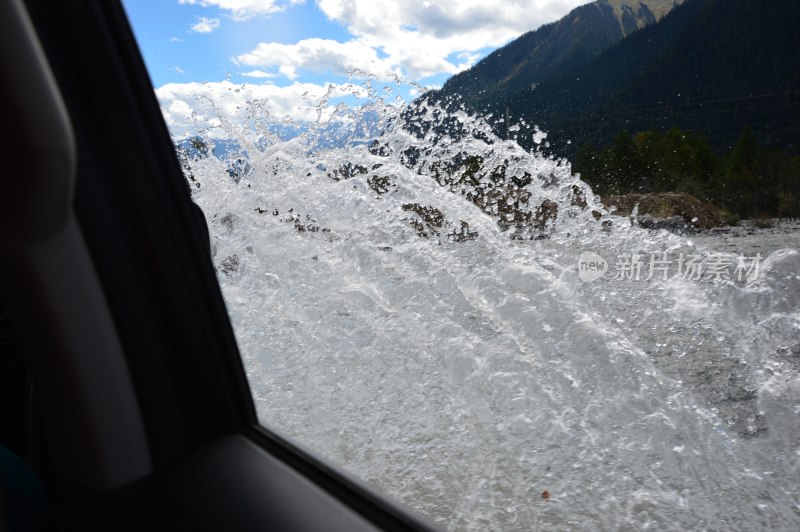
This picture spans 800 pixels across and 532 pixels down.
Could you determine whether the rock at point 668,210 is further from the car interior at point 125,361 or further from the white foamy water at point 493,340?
the car interior at point 125,361

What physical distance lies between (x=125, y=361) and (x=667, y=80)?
261cm

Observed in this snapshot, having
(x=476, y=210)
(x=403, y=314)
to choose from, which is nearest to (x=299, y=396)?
(x=403, y=314)

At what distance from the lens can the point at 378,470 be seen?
56.9 inches

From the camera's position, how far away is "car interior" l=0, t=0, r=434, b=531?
115cm

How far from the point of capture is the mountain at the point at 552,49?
2545 mm

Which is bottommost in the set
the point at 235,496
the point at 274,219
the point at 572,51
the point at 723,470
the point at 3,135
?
the point at 723,470

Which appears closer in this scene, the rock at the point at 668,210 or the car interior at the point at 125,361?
the car interior at the point at 125,361

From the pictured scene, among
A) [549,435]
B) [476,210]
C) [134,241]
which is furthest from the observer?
[476,210]

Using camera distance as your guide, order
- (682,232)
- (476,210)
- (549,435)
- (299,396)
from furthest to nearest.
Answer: (476,210) → (682,232) → (299,396) → (549,435)

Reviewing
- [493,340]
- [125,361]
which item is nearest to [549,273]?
[493,340]

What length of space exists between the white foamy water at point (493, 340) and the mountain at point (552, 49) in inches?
8.4

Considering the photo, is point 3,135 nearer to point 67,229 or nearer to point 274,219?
point 67,229

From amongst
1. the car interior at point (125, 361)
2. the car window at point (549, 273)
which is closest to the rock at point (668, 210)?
the car window at point (549, 273)

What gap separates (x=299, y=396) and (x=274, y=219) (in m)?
1.10
